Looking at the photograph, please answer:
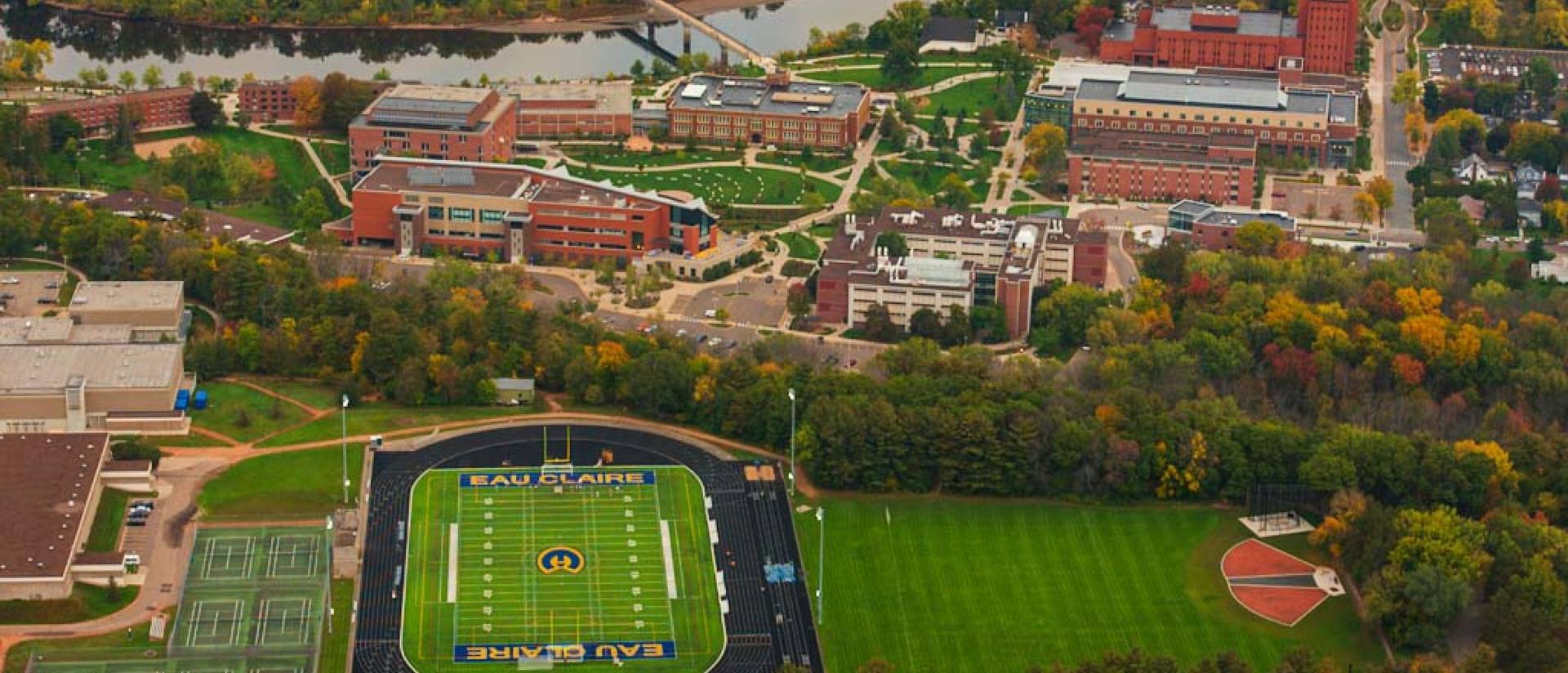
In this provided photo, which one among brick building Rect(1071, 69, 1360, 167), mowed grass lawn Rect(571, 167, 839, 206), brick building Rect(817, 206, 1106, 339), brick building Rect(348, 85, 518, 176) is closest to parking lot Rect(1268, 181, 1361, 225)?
brick building Rect(1071, 69, 1360, 167)

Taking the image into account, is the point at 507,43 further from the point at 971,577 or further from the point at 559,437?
the point at 971,577

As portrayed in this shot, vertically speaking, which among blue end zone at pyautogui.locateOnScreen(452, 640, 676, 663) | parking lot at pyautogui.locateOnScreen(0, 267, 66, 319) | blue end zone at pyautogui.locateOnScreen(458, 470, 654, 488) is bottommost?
blue end zone at pyautogui.locateOnScreen(452, 640, 676, 663)

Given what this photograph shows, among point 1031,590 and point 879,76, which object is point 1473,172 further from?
point 1031,590

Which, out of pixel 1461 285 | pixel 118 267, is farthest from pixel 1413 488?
pixel 118 267

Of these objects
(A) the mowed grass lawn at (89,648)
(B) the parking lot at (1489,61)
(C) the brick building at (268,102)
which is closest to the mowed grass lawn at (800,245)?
(C) the brick building at (268,102)

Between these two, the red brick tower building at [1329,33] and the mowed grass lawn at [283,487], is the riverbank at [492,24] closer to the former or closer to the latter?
the red brick tower building at [1329,33]

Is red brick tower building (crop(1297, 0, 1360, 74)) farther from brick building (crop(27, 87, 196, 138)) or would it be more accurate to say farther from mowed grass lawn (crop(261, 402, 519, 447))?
mowed grass lawn (crop(261, 402, 519, 447))

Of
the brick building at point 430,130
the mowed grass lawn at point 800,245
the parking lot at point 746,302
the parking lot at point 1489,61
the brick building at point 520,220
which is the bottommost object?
the parking lot at point 746,302
